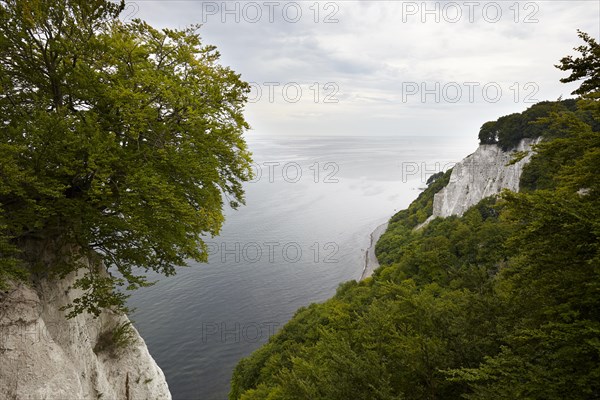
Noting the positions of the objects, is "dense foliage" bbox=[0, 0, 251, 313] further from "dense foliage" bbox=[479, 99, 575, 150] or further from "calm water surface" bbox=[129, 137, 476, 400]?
"dense foliage" bbox=[479, 99, 575, 150]

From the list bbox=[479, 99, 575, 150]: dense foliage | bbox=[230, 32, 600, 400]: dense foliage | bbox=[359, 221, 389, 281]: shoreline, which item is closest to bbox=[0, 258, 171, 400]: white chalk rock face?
bbox=[230, 32, 600, 400]: dense foliage

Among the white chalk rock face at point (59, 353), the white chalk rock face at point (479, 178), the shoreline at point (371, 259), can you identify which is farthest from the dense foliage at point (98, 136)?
the shoreline at point (371, 259)

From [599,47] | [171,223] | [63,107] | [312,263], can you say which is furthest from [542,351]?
[312,263]

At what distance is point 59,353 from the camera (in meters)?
9.88

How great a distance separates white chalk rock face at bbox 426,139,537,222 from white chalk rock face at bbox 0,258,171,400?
54.1 meters

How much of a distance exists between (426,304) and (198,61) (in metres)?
14.3

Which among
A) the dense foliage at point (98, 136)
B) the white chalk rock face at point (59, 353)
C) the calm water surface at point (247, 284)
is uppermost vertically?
the dense foliage at point (98, 136)

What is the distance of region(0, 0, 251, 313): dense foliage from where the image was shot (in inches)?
347

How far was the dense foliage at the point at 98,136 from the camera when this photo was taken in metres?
8.80

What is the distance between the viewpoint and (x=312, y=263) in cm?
7219

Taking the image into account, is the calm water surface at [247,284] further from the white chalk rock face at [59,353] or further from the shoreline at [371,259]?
the white chalk rock face at [59,353]

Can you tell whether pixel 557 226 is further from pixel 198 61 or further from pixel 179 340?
pixel 179 340

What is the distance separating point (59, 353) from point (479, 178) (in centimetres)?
6745

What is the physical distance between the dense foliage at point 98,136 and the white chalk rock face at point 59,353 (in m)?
0.98
